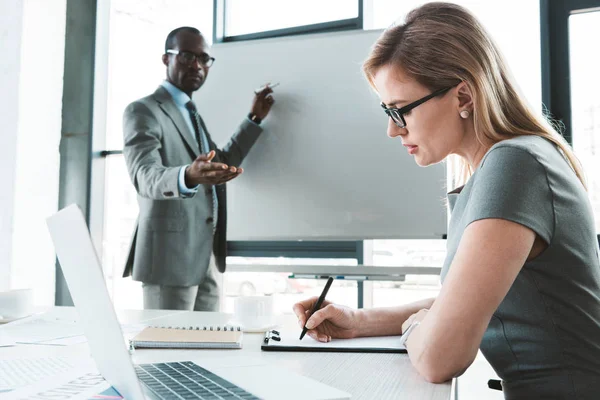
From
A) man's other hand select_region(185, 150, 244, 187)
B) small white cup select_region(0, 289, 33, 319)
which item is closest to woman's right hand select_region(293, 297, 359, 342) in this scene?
small white cup select_region(0, 289, 33, 319)

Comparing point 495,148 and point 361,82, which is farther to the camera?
point 361,82

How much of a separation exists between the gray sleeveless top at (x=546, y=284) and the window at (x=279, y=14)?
2229mm

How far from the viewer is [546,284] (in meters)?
0.85

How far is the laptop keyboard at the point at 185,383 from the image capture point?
61 centimetres

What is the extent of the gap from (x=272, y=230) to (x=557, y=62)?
4.68 ft

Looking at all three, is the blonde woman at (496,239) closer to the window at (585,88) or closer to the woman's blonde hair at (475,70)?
the woman's blonde hair at (475,70)

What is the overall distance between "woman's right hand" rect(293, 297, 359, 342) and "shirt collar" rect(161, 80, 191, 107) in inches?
64.1

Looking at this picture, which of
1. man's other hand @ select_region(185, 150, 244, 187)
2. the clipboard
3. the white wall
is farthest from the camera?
the white wall

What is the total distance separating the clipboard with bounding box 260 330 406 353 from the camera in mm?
953

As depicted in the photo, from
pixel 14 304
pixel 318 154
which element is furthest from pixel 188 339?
pixel 318 154

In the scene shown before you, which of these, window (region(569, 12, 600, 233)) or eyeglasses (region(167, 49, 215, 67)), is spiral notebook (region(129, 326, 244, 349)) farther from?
window (region(569, 12, 600, 233))

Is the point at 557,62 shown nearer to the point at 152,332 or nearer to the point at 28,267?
the point at 152,332

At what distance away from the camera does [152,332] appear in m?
1.05

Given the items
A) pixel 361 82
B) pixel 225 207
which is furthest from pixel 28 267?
pixel 361 82
